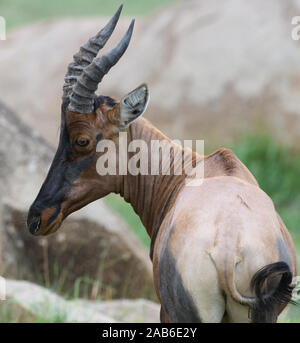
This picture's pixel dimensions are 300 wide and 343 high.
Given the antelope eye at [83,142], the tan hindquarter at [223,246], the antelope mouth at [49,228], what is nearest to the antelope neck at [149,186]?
the antelope eye at [83,142]

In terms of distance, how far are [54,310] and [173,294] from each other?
82.8 inches

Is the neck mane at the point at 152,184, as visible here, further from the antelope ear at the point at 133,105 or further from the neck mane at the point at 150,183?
the antelope ear at the point at 133,105

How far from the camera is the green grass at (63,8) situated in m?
22.8

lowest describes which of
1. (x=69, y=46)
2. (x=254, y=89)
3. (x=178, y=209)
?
(x=178, y=209)

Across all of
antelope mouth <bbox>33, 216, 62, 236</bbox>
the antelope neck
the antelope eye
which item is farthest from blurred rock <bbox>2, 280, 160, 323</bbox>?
the antelope eye

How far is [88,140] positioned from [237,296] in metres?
1.58

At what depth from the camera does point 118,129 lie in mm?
4613

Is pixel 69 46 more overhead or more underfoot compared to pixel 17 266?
more overhead

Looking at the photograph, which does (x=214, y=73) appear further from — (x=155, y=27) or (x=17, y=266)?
(x=17, y=266)

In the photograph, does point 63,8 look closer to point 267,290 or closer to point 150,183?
point 150,183

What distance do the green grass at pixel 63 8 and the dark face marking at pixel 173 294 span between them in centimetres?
1906

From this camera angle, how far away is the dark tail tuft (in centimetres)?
343

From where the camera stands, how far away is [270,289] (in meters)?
3.51

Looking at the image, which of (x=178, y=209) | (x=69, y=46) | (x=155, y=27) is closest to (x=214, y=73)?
(x=155, y=27)
